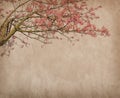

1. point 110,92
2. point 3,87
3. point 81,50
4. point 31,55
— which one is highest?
point 81,50

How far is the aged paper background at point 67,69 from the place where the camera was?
124 inches

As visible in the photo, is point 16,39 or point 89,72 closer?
point 89,72

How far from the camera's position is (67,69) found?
321cm

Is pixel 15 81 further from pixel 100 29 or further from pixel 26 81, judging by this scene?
pixel 100 29

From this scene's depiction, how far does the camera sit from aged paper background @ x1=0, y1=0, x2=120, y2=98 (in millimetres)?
3139

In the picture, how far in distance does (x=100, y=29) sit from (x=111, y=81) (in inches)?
27.2

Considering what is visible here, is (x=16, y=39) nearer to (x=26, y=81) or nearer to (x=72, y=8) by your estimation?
(x=26, y=81)

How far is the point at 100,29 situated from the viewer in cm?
330

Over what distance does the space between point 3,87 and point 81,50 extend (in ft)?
3.66

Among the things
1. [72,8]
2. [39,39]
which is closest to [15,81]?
[39,39]

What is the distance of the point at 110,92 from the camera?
3.11 m

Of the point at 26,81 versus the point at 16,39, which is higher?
the point at 16,39

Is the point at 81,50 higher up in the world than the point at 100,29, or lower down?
lower down

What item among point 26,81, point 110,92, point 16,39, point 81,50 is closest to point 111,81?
point 110,92
